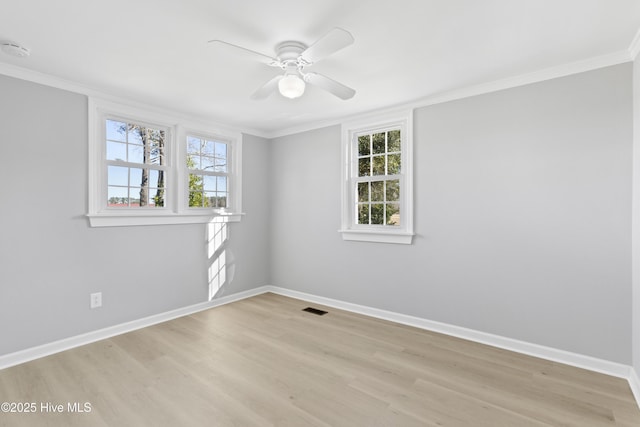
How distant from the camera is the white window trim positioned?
3.10 m

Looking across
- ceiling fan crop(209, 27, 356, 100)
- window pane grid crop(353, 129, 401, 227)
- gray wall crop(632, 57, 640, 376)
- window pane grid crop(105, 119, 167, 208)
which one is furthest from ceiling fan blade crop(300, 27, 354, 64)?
window pane grid crop(105, 119, 167, 208)

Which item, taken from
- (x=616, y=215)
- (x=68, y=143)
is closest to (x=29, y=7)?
(x=68, y=143)

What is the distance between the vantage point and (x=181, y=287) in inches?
151

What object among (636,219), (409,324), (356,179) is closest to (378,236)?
(356,179)

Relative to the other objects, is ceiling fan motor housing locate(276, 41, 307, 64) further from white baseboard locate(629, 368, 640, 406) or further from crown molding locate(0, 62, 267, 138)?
white baseboard locate(629, 368, 640, 406)

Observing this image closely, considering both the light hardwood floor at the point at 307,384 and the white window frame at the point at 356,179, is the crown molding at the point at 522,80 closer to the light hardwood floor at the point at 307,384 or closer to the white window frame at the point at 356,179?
the white window frame at the point at 356,179

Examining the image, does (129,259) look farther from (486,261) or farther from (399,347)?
(486,261)

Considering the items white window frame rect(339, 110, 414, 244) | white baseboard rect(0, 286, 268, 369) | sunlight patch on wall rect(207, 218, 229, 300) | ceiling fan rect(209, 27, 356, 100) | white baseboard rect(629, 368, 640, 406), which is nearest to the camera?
ceiling fan rect(209, 27, 356, 100)

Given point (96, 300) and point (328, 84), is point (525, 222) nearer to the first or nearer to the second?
point (328, 84)

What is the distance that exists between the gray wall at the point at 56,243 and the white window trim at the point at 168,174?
8 centimetres

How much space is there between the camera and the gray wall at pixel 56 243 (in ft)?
8.64

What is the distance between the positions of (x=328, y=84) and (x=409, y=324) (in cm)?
263

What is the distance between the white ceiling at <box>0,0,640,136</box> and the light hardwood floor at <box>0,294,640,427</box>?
7.68ft

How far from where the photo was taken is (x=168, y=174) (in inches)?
148
